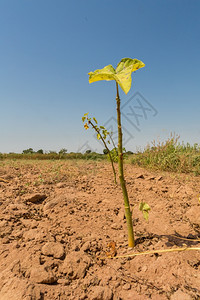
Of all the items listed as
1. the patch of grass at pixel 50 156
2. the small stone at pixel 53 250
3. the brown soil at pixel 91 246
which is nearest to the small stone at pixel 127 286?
the brown soil at pixel 91 246

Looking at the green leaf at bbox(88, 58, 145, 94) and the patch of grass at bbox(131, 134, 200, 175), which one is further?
the patch of grass at bbox(131, 134, 200, 175)

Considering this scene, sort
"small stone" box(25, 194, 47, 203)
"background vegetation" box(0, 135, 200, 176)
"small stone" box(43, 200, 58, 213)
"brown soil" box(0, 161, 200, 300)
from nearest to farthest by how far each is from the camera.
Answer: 1. "brown soil" box(0, 161, 200, 300)
2. "small stone" box(43, 200, 58, 213)
3. "small stone" box(25, 194, 47, 203)
4. "background vegetation" box(0, 135, 200, 176)

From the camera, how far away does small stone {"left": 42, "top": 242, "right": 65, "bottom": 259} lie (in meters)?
1.63

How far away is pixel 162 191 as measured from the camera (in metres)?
3.31

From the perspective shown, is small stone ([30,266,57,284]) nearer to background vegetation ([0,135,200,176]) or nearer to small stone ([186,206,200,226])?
small stone ([186,206,200,226])

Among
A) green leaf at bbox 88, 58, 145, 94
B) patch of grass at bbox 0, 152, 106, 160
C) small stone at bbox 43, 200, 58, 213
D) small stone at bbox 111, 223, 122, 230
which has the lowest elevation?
small stone at bbox 111, 223, 122, 230

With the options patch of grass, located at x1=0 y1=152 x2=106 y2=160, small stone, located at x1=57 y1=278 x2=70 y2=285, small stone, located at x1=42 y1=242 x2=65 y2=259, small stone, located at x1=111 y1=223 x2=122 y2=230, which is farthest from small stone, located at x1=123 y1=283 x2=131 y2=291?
patch of grass, located at x1=0 y1=152 x2=106 y2=160

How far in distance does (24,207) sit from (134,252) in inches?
59.0

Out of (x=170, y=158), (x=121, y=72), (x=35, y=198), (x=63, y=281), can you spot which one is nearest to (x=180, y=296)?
(x=63, y=281)

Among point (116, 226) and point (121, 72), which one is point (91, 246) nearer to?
point (116, 226)

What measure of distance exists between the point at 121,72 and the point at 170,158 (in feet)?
18.5

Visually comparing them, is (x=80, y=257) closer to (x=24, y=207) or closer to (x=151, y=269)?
(x=151, y=269)

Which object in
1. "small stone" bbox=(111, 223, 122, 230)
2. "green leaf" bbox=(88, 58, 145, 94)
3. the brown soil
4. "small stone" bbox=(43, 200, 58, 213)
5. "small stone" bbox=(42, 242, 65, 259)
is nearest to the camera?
"green leaf" bbox=(88, 58, 145, 94)

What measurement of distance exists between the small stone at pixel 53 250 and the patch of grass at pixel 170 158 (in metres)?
4.78
